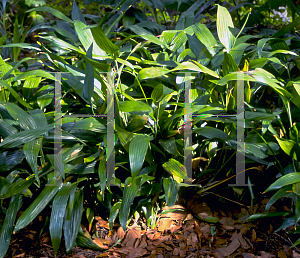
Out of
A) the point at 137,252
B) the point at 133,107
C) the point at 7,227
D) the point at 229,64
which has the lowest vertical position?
the point at 137,252

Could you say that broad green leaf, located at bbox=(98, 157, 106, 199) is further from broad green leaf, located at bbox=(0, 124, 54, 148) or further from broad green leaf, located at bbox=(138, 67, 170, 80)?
broad green leaf, located at bbox=(138, 67, 170, 80)

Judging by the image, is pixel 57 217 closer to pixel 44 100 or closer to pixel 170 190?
pixel 170 190

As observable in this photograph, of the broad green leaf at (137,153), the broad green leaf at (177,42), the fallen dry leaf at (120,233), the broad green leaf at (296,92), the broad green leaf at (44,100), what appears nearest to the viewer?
the broad green leaf at (137,153)

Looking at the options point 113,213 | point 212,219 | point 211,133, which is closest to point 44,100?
point 113,213

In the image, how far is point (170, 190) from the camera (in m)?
0.90

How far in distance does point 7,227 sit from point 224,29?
40.3 inches

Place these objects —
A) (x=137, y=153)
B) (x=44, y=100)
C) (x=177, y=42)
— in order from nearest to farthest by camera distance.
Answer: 1. (x=137, y=153)
2. (x=44, y=100)
3. (x=177, y=42)

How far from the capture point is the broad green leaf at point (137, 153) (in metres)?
0.81

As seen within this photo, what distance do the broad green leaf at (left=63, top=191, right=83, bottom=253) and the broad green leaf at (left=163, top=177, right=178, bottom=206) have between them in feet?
0.91

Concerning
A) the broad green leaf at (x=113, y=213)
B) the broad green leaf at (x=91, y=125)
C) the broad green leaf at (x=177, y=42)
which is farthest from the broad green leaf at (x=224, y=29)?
the broad green leaf at (x=113, y=213)

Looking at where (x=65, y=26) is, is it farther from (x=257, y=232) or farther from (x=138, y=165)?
(x=257, y=232)

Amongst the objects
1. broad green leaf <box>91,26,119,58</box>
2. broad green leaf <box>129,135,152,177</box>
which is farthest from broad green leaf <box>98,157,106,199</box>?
broad green leaf <box>91,26,119,58</box>

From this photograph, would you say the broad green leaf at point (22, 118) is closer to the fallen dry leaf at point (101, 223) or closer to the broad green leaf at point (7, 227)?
the broad green leaf at point (7, 227)

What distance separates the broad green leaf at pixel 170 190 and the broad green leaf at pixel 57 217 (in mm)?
303
